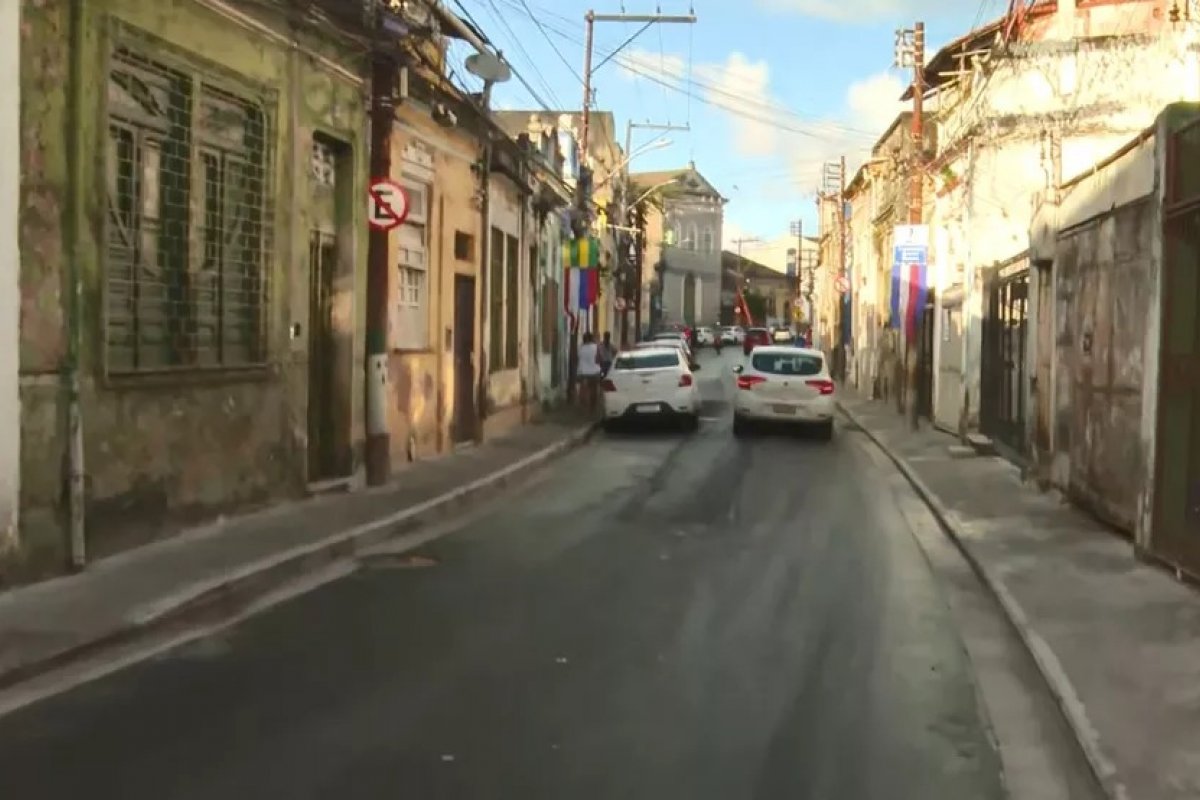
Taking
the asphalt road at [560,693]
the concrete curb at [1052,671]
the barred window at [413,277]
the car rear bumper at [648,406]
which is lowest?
the asphalt road at [560,693]

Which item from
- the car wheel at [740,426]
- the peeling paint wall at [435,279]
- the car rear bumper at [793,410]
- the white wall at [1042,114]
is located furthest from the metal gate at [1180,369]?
the car wheel at [740,426]

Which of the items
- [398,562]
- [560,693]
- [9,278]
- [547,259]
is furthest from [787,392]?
[560,693]

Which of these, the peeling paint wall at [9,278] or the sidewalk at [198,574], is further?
the peeling paint wall at [9,278]

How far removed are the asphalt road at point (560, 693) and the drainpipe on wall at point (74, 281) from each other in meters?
1.64

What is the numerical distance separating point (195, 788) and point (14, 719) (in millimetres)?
1396

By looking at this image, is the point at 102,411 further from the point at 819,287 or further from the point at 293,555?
the point at 819,287

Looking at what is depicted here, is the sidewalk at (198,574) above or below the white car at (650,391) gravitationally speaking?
below

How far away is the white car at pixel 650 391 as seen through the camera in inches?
994

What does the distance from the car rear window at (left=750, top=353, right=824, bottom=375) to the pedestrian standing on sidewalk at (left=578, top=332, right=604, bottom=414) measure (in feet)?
17.5

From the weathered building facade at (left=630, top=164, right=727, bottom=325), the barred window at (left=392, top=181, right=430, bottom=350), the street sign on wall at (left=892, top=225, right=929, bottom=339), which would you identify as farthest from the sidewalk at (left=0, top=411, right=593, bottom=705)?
the weathered building facade at (left=630, top=164, right=727, bottom=325)

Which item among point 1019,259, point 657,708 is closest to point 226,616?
point 657,708

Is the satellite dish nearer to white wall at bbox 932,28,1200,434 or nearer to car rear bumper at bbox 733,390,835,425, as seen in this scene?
car rear bumper at bbox 733,390,835,425

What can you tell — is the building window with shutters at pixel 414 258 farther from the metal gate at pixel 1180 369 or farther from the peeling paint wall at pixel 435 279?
the metal gate at pixel 1180 369

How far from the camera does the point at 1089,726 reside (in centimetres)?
630
